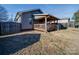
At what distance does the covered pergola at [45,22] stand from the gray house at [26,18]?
0.11 meters

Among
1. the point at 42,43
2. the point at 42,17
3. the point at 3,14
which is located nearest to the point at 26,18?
the point at 42,17

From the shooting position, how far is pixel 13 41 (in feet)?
10.4

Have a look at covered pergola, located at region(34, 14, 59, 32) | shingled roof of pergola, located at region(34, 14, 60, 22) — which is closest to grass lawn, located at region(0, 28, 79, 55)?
covered pergola, located at region(34, 14, 59, 32)

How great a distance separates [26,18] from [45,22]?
423 mm

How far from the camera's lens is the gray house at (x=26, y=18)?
3.27 meters

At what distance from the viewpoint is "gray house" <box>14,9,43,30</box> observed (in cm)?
327

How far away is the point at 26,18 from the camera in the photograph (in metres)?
3.46

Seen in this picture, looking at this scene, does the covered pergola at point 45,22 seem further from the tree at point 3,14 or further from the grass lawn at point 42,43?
the tree at point 3,14

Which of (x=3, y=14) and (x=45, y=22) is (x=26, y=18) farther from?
(x=3, y=14)

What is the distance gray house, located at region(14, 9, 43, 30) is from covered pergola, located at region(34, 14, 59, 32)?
108 millimetres

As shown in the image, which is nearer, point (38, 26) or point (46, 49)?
point (46, 49)

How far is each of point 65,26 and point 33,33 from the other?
0.68 metres

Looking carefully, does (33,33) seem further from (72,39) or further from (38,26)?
(72,39)
